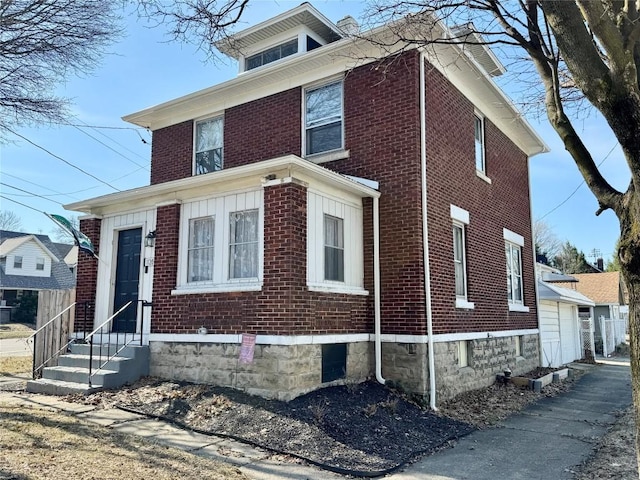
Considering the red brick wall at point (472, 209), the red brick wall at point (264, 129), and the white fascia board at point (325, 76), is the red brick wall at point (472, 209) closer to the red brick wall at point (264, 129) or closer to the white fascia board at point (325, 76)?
the white fascia board at point (325, 76)

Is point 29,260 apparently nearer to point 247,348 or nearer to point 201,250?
point 201,250

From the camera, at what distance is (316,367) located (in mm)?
8500

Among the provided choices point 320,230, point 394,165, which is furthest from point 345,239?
point 394,165

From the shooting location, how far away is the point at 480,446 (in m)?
7.26

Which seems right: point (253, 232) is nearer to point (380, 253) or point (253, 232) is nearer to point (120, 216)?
point (380, 253)

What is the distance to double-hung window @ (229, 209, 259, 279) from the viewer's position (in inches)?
353

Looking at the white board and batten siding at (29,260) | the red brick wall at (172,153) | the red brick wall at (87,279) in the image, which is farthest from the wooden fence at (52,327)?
the white board and batten siding at (29,260)

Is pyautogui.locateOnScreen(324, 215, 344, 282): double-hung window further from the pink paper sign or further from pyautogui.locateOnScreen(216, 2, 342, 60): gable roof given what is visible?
pyautogui.locateOnScreen(216, 2, 342, 60): gable roof

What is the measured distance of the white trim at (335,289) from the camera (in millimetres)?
8641

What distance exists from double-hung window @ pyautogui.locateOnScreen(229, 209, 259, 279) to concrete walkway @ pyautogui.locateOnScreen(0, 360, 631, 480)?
110 inches

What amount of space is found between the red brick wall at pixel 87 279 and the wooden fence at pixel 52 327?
0.64 feet

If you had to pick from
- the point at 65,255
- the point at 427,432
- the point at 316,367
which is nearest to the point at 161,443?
the point at 316,367

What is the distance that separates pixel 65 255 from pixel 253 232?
5095 centimetres

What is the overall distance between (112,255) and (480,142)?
29.9 ft
